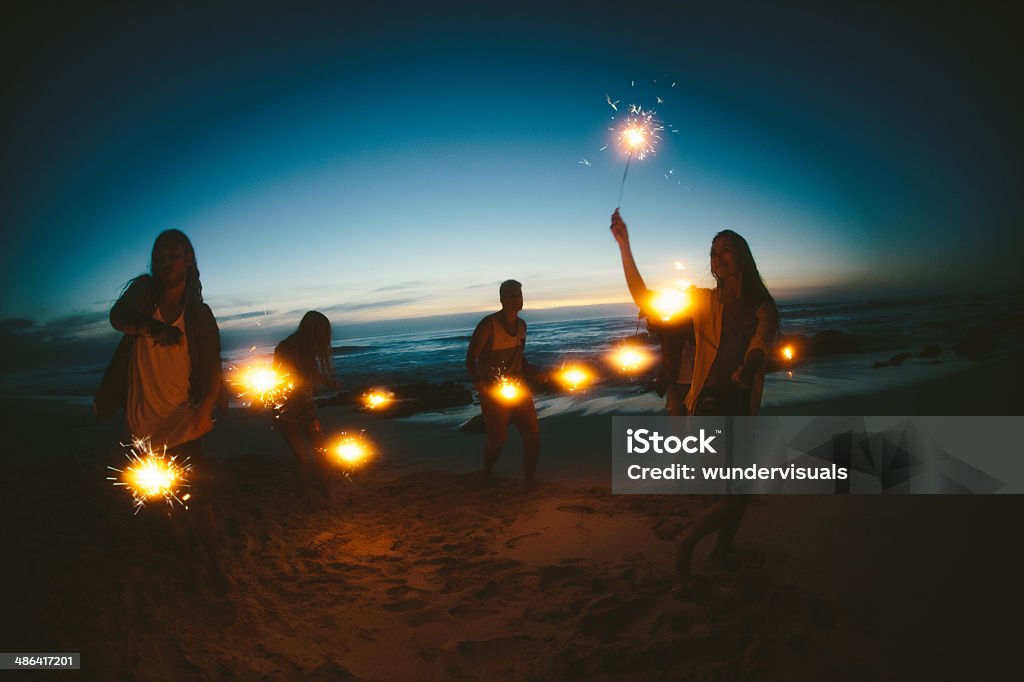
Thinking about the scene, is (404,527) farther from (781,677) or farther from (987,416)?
(987,416)

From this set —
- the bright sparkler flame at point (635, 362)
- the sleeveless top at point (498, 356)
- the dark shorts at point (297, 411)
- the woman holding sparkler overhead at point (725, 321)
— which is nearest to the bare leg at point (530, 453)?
the sleeveless top at point (498, 356)

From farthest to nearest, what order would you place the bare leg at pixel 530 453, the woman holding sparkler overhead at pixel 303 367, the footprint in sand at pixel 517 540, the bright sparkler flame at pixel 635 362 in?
1. the bright sparkler flame at pixel 635 362
2. the bare leg at pixel 530 453
3. the woman holding sparkler overhead at pixel 303 367
4. the footprint in sand at pixel 517 540

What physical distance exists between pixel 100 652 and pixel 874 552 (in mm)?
5401

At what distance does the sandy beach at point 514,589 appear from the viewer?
2998 mm

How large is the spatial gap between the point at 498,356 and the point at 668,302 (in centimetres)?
308

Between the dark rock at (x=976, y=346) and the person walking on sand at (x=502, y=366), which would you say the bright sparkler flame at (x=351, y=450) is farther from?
the dark rock at (x=976, y=346)

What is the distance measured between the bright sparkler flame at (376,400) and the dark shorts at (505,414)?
650 cm

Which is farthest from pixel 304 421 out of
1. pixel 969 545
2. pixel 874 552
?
pixel 969 545

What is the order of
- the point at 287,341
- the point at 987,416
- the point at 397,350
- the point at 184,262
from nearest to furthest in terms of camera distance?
the point at 184,262 → the point at 287,341 → the point at 987,416 → the point at 397,350

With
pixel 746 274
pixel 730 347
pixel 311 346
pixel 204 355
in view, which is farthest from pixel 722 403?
pixel 311 346

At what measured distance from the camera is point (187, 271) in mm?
3547

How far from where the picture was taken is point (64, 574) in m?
3.57

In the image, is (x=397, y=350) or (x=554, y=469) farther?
(x=397, y=350)

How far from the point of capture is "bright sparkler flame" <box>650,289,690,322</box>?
11.3 ft
